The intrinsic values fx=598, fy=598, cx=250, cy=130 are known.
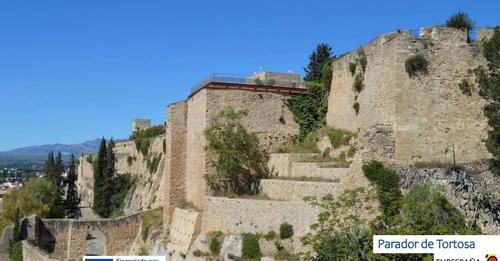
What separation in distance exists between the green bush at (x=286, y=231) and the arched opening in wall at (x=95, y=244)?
1906cm

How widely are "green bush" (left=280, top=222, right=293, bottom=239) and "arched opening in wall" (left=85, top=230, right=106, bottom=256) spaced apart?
1906 cm

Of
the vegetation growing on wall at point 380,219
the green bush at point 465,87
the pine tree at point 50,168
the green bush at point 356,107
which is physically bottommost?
the vegetation growing on wall at point 380,219

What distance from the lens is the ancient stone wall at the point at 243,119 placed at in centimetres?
3216

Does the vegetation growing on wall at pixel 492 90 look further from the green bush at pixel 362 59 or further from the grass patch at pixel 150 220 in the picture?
the grass patch at pixel 150 220

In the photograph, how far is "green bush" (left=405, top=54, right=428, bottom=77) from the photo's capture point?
23875 mm

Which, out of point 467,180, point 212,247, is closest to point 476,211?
point 467,180

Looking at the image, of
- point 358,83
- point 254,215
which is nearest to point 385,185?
point 254,215

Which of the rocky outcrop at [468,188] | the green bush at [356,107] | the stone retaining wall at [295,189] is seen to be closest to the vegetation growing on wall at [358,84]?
the green bush at [356,107]

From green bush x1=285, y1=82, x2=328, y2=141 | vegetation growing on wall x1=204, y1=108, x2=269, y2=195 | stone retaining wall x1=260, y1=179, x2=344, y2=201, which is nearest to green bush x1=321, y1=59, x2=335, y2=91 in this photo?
green bush x1=285, y1=82, x2=328, y2=141

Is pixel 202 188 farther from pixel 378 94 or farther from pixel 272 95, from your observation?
pixel 378 94

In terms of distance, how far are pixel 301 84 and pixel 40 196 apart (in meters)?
25.4

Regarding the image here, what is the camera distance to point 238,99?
3266 centimetres

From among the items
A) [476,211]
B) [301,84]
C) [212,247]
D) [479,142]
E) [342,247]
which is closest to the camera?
[342,247]

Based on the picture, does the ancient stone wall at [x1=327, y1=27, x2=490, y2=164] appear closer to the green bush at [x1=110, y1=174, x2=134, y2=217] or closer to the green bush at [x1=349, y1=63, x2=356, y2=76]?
the green bush at [x1=349, y1=63, x2=356, y2=76]
